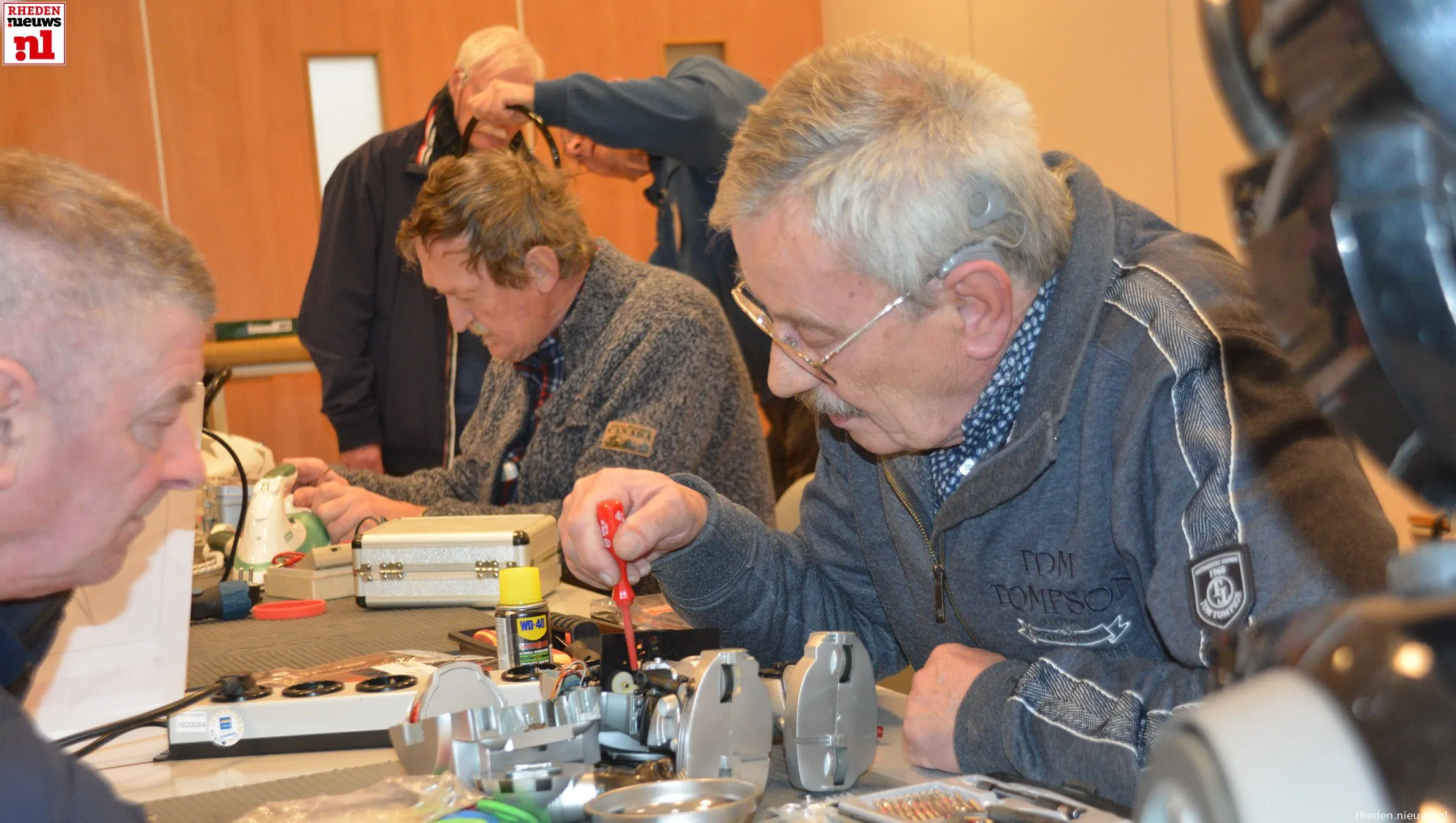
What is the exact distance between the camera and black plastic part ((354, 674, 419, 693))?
1.23 meters

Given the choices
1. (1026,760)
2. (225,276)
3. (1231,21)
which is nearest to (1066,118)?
(225,276)

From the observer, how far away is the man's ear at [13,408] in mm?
817

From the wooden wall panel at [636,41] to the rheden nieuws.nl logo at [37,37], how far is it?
5.50ft

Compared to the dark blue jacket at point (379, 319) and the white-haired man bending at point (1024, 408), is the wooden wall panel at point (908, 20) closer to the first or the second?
the dark blue jacket at point (379, 319)

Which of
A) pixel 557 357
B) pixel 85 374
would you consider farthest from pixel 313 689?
pixel 557 357

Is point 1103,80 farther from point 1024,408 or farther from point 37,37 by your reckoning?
point 37,37

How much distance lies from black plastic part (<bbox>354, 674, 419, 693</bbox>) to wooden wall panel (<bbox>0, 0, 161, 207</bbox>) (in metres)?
3.81

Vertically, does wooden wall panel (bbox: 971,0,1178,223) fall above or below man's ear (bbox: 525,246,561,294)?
above

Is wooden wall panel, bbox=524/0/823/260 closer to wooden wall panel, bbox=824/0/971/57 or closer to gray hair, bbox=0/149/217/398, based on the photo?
wooden wall panel, bbox=824/0/971/57

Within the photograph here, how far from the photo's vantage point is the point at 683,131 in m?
2.82

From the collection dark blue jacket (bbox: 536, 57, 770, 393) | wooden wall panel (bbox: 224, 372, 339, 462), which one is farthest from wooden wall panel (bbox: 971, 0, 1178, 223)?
wooden wall panel (bbox: 224, 372, 339, 462)

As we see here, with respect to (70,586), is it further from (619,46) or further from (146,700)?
(619,46)

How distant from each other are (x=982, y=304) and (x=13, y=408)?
2.57 feet

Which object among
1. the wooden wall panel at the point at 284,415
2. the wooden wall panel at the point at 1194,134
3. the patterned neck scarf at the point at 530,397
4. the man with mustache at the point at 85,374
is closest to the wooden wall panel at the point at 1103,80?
the wooden wall panel at the point at 1194,134
